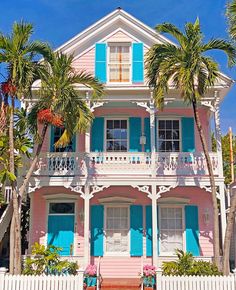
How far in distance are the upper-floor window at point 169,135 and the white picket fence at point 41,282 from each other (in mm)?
7004

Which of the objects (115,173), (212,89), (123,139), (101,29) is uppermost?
(101,29)

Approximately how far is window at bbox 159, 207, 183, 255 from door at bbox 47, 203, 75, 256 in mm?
3372

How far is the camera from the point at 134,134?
15.0m

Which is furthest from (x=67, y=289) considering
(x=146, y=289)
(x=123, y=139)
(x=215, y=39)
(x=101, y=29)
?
(x=101, y=29)

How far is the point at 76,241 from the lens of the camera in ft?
46.4

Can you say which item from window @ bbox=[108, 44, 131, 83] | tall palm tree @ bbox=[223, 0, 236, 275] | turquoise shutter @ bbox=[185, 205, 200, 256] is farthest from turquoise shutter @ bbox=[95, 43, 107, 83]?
turquoise shutter @ bbox=[185, 205, 200, 256]

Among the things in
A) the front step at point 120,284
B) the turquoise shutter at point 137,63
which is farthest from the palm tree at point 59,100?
the front step at point 120,284

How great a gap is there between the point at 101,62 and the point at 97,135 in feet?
9.68

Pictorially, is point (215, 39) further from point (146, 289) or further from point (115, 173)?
point (146, 289)

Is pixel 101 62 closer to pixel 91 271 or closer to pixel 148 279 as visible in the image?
pixel 91 271

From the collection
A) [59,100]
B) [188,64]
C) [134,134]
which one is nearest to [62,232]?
[134,134]

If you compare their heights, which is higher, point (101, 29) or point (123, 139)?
point (101, 29)

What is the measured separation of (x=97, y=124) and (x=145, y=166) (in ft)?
9.28

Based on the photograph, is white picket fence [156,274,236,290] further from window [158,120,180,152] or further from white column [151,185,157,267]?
window [158,120,180,152]
